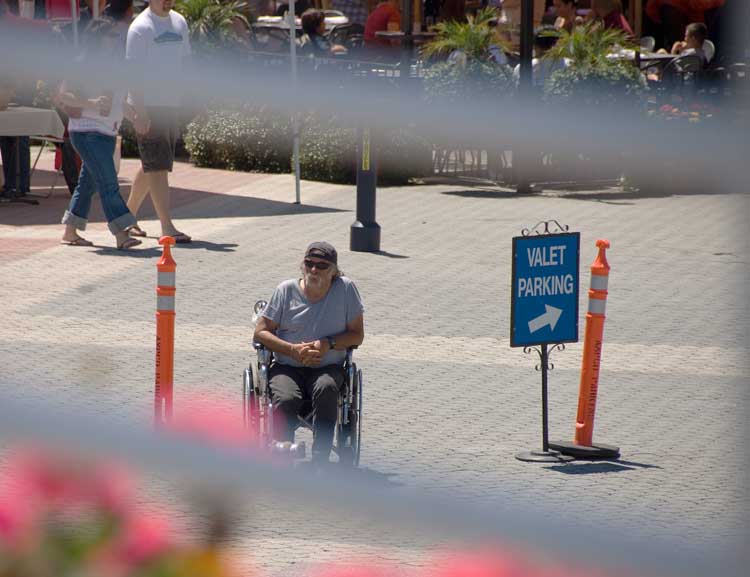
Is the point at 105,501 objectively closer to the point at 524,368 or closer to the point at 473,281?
the point at 524,368

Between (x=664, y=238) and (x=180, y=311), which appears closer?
(x=180, y=311)

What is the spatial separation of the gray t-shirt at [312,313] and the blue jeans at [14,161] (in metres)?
7.59

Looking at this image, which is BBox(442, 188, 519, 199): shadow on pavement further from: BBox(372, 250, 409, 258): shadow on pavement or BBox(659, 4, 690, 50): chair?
BBox(659, 4, 690, 50): chair

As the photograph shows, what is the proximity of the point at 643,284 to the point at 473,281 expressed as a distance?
1367 mm

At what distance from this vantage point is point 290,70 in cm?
88

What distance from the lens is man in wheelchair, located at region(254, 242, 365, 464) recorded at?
625cm

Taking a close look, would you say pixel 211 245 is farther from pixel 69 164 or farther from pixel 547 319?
pixel 547 319

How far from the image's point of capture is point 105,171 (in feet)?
36.1

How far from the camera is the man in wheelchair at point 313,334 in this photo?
6246 mm

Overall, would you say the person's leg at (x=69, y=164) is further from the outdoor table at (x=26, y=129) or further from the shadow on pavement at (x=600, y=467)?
the shadow on pavement at (x=600, y=467)

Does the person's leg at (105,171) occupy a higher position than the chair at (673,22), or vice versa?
the chair at (673,22)

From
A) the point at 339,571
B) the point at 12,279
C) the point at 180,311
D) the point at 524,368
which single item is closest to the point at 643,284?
the point at 524,368

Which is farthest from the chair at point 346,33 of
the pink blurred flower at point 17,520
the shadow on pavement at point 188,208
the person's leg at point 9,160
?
the pink blurred flower at point 17,520

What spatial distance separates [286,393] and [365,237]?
556 cm
